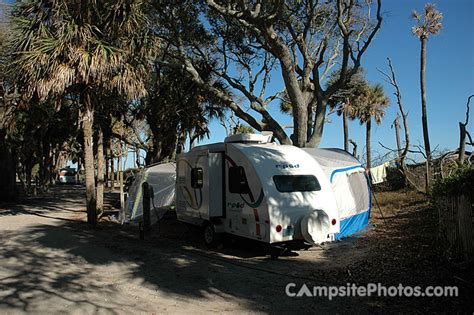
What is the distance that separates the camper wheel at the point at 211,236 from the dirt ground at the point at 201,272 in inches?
8.1

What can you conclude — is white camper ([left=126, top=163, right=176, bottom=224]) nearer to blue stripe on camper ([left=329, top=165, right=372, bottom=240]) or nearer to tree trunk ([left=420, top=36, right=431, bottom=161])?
blue stripe on camper ([left=329, top=165, right=372, bottom=240])

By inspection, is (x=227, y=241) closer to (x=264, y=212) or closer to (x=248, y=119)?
(x=264, y=212)

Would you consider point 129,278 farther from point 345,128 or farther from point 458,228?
point 345,128

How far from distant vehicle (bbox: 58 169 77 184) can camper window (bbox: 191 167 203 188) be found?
49.5m

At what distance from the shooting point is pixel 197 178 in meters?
11.6

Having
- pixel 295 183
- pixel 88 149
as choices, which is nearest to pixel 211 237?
pixel 295 183

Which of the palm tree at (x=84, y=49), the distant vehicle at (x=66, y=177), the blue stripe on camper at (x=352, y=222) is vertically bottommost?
the blue stripe on camper at (x=352, y=222)

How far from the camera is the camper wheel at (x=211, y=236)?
35.4 feet

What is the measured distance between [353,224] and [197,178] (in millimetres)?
4825

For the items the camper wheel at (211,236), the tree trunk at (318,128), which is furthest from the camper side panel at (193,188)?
the tree trunk at (318,128)

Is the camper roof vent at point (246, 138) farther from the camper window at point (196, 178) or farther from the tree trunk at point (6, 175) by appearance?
the tree trunk at point (6, 175)

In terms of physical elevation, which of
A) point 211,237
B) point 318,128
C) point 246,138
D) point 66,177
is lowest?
point 211,237

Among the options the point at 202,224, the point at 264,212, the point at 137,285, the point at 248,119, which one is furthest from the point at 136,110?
the point at 137,285

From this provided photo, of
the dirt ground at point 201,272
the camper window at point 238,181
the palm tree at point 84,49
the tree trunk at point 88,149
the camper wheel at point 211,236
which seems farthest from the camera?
the tree trunk at point 88,149
